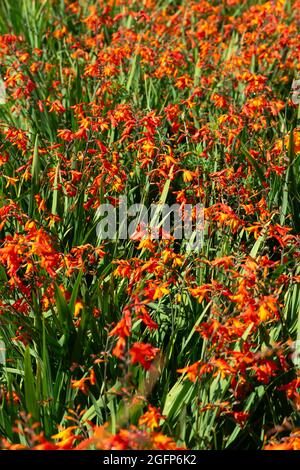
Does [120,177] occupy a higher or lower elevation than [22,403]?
higher

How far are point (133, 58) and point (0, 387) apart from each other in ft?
9.35

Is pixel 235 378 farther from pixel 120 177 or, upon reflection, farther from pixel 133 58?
pixel 133 58

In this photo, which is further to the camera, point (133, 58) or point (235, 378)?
point (133, 58)

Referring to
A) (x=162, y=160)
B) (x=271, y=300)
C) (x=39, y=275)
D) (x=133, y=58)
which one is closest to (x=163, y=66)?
(x=133, y=58)

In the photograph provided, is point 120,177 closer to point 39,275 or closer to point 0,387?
point 39,275

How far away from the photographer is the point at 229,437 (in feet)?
8.23

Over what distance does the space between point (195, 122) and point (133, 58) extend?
868 millimetres

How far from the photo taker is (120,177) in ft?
11.2

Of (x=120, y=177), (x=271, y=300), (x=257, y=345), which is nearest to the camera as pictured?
(x=271, y=300)
